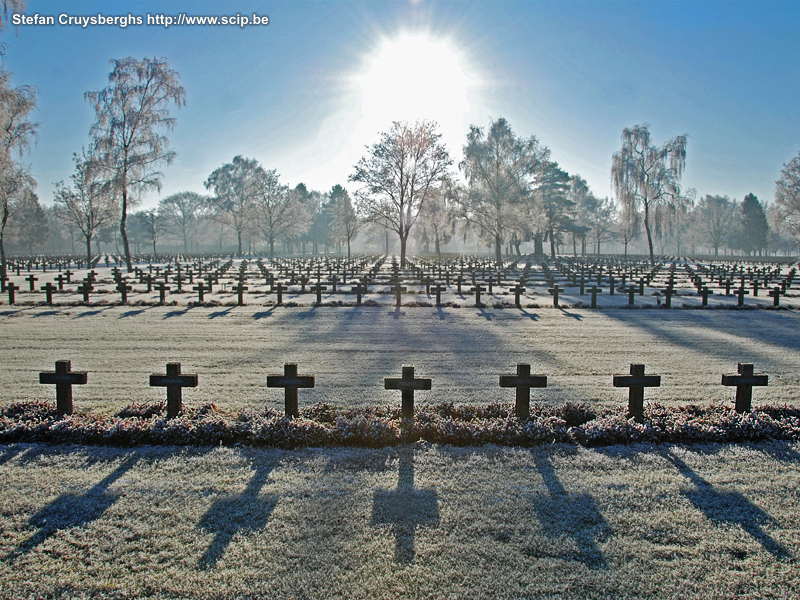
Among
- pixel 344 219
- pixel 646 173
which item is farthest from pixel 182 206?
pixel 646 173

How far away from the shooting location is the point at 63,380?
5.32 m

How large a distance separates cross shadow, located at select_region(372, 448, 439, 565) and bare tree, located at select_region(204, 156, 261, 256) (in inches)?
2542

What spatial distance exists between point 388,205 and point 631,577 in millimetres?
38422

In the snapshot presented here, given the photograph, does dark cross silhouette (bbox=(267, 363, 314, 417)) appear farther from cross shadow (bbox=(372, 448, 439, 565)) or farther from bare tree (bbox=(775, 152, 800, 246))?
bare tree (bbox=(775, 152, 800, 246))

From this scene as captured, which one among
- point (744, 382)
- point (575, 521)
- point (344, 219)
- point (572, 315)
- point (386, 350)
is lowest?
point (575, 521)

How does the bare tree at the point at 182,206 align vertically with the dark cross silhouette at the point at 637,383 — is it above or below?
above

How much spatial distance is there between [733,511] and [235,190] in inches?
2918

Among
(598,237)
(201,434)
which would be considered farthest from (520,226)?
(598,237)

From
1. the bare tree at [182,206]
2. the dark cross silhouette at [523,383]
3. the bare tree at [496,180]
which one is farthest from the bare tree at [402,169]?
the bare tree at [182,206]

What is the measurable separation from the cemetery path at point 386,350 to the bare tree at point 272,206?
155 ft

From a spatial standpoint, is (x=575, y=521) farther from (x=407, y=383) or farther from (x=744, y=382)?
(x=744, y=382)

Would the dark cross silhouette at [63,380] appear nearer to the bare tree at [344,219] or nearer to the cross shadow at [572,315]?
the cross shadow at [572,315]

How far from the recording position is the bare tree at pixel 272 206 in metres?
61.6

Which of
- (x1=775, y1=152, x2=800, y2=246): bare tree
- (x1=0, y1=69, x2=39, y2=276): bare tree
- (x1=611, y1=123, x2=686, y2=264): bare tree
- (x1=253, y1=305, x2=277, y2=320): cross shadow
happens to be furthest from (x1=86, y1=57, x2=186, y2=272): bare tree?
(x1=775, y1=152, x2=800, y2=246): bare tree
